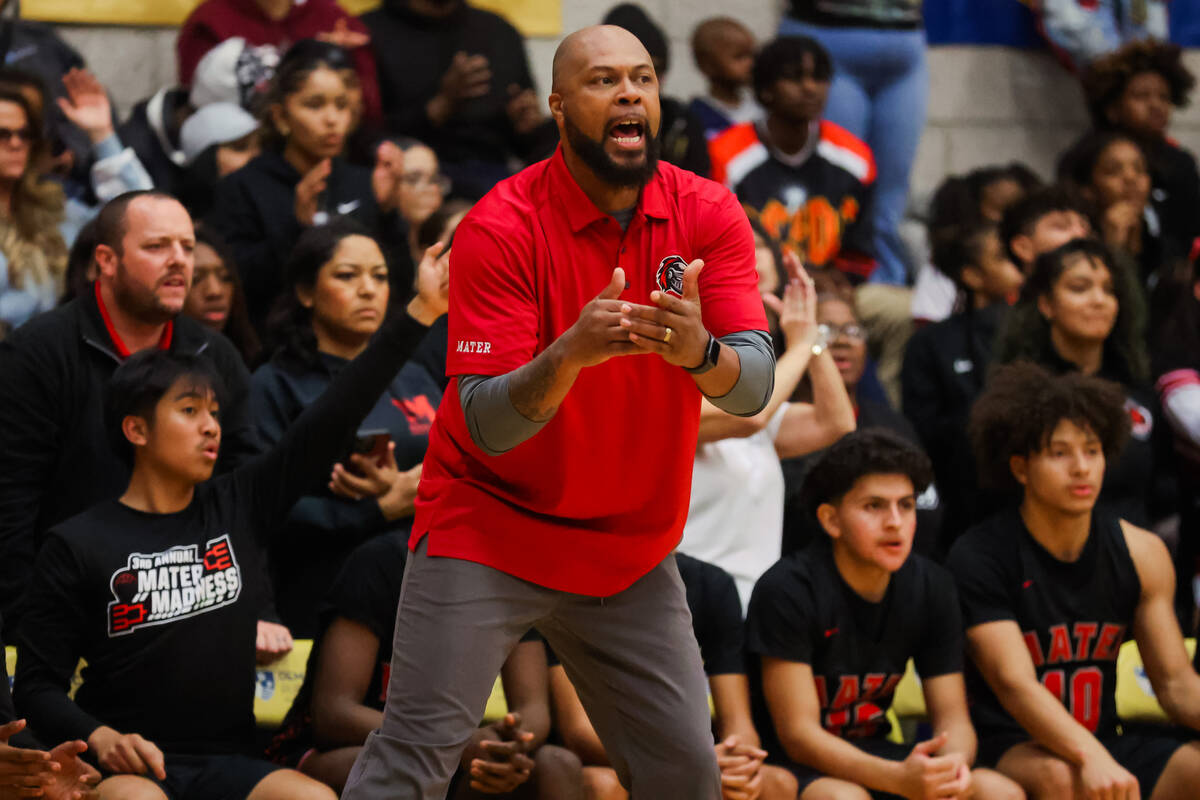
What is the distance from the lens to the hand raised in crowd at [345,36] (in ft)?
21.6

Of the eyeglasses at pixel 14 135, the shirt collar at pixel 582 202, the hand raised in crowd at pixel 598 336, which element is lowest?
the hand raised in crowd at pixel 598 336

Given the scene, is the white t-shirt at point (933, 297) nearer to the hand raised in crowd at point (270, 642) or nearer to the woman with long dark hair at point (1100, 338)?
the woman with long dark hair at point (1100, 338)

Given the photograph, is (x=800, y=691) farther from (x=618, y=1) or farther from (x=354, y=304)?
(x=618, y=1)

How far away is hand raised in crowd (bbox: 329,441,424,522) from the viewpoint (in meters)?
4.48

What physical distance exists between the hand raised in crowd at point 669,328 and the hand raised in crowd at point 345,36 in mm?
4170

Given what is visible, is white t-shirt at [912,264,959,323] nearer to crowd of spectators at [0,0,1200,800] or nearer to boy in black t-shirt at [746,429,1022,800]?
crowd of spectators at [0,0,1200,800]

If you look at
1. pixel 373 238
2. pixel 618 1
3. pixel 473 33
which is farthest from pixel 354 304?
pixel 618 1

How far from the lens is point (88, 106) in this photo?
598cm

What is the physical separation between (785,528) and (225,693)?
6.93ft

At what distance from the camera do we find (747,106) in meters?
7.67

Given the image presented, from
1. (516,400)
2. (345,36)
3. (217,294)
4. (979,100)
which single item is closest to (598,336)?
(516,400)

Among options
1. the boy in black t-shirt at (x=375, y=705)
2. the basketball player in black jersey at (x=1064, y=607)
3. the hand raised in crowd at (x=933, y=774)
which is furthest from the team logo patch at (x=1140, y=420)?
the boy in black t-shirt at (x=375, y=705)

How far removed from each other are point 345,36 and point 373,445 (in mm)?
2676

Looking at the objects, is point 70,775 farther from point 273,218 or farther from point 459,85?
point 459,85
